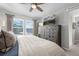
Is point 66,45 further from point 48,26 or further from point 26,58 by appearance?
point 26,58

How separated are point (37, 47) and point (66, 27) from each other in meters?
0.53

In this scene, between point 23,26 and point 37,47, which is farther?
point 23,26

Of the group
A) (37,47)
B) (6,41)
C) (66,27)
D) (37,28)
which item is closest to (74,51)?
(66,27)

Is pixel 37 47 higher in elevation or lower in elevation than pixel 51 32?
lower

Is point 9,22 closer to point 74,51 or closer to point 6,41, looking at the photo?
point 6,41

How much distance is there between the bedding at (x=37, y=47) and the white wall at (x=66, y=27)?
0.42 feet

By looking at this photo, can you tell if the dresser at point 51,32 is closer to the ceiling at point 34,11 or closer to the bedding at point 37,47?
the bedding at point 37,47

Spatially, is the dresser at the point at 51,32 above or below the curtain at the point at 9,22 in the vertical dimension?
below

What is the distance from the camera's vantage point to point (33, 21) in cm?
161

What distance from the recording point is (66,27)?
1.50m

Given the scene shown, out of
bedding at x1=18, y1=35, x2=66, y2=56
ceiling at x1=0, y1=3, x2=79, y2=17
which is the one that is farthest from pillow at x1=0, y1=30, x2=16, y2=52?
ceiling at x1=0, y1=3, x2=79, y2=17

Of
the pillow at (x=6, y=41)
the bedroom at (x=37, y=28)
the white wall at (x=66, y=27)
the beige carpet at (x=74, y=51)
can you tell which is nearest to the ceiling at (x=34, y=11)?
the bedroom at (x=37, y=28)

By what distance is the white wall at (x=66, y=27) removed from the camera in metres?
1.47

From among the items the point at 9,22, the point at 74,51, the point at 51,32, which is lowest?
the point at 74,51
